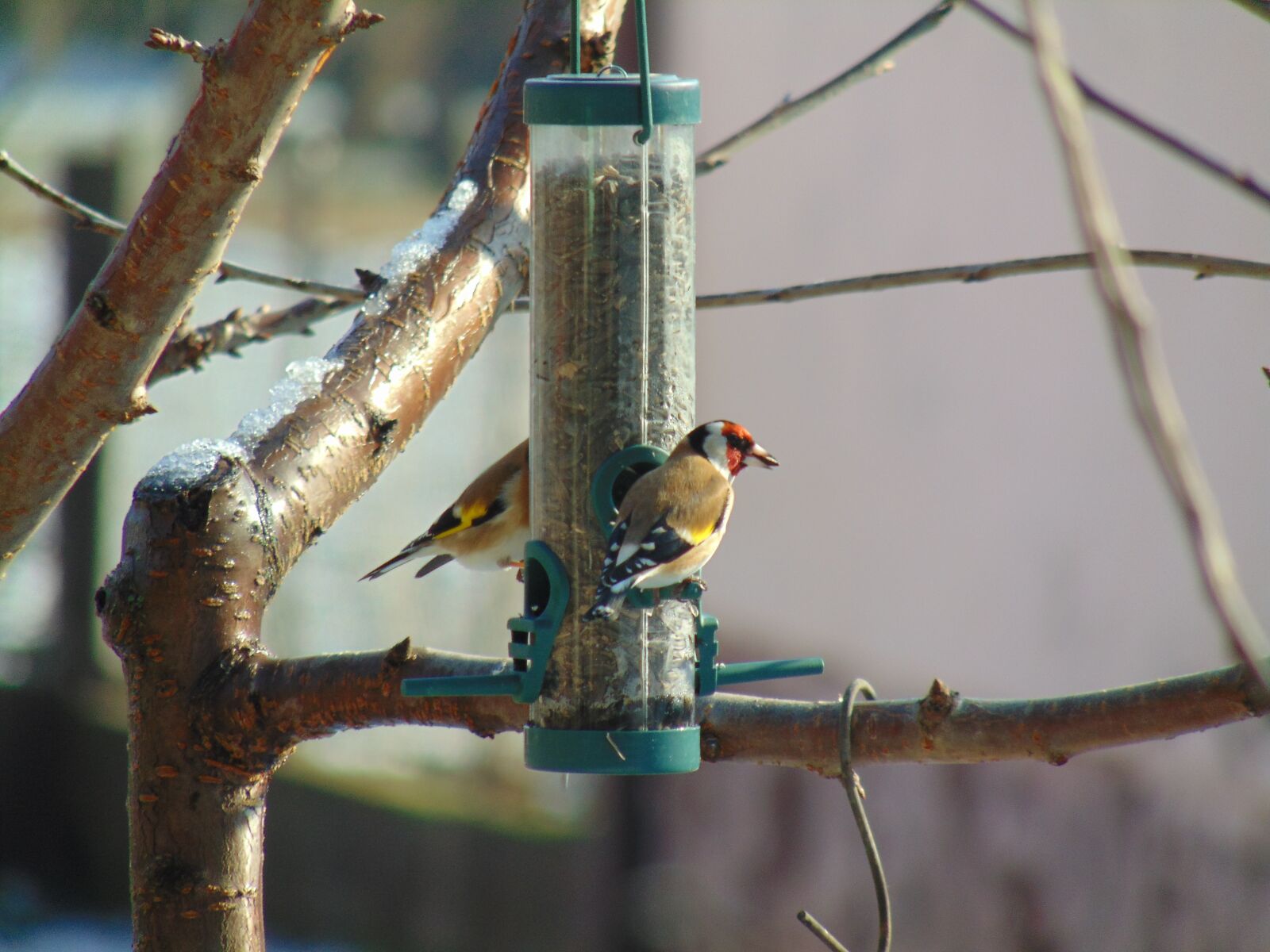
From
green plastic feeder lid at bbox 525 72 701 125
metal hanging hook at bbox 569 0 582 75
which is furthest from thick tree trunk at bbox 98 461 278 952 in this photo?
metal hanging hook at bbox 569 0 582 75

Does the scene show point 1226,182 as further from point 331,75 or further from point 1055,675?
point 331,75

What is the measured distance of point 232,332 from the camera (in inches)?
118

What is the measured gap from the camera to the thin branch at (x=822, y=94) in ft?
9.21

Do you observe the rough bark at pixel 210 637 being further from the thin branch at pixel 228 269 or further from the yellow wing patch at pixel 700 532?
the yellow wing patch at pixel 700 532

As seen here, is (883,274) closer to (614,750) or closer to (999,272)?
(999,272)

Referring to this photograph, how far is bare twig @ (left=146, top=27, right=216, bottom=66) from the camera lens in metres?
1.87

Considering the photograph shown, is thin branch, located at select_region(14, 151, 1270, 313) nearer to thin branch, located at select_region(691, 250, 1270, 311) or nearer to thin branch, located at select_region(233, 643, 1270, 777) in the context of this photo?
thin branch, located at select_region(691, 250, 1270, 311)

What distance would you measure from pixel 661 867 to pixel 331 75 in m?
4.55

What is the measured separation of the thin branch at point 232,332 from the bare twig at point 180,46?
3.03ft

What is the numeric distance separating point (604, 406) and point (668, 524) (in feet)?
0.93

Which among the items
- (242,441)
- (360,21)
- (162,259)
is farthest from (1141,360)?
(242,441)

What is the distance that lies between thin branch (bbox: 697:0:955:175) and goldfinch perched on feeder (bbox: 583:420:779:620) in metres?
0.58

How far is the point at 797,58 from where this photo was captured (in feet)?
22.0

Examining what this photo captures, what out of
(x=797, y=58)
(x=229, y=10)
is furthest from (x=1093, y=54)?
(x=229, y=10)
